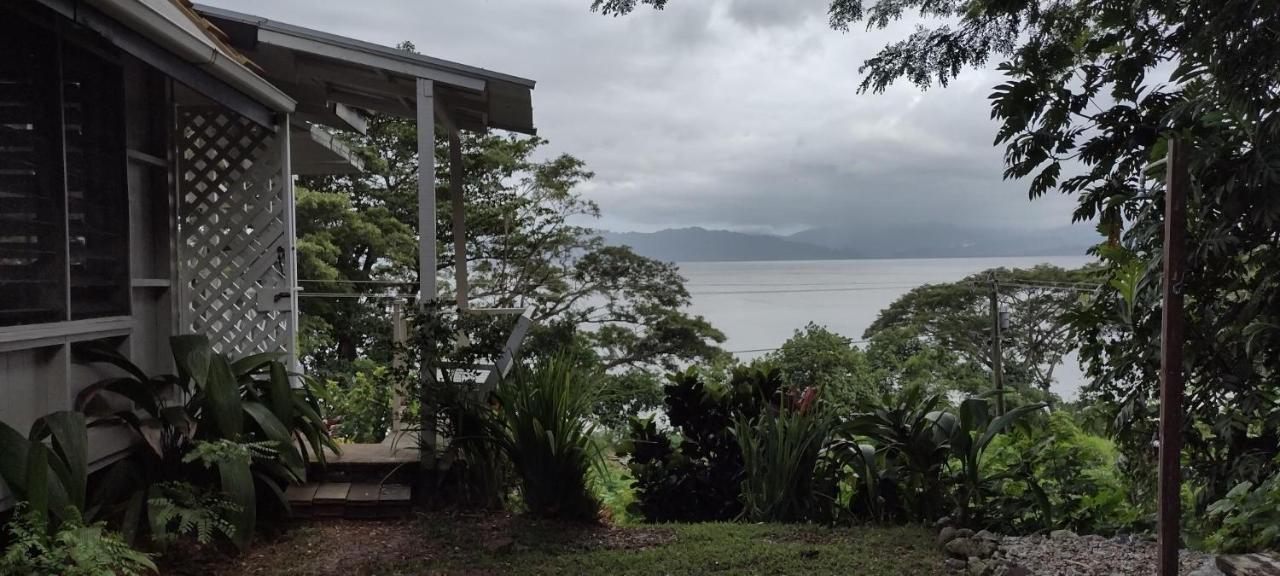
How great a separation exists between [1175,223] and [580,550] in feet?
8.65

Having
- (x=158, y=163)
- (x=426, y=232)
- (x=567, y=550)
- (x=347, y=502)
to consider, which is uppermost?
(x=158, y=163)

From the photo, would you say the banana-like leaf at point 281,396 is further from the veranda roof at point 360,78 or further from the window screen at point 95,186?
the veranda roof at point 360,78

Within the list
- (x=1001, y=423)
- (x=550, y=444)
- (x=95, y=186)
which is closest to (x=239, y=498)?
(x=550, y=444)

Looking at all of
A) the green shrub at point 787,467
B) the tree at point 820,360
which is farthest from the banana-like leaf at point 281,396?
the tree at point 820,360

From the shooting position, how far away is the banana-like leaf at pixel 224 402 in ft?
12.1

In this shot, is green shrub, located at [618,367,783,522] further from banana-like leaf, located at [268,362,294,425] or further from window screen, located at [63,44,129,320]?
window screen, located at [63,44,129,320]

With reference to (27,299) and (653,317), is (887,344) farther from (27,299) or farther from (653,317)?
(27,299)

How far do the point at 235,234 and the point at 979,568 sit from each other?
429 centimetres

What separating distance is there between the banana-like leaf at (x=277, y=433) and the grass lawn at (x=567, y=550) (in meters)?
0.33

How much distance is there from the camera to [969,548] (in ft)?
11.6

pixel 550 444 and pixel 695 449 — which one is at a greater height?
pixel 550 444

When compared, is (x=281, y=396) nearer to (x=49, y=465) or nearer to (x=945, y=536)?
(x=49, y=465)

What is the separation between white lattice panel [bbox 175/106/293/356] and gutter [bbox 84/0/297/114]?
1.81ft

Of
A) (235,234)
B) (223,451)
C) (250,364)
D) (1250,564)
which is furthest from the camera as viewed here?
(235,234)
